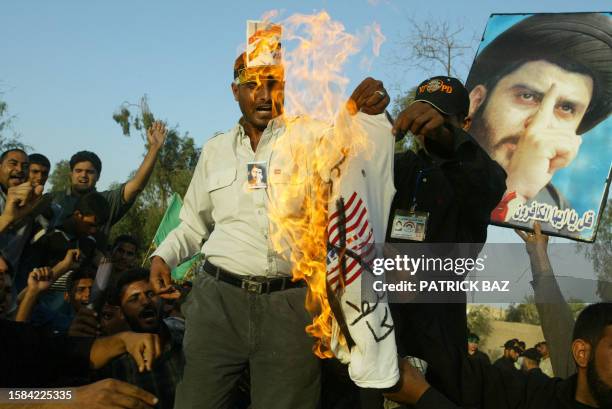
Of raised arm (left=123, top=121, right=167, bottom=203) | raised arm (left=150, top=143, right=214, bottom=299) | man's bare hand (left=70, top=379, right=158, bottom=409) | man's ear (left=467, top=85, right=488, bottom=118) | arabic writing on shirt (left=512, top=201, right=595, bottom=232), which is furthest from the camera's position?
raised arm (left=123, top=121, right=167, bottom=203)

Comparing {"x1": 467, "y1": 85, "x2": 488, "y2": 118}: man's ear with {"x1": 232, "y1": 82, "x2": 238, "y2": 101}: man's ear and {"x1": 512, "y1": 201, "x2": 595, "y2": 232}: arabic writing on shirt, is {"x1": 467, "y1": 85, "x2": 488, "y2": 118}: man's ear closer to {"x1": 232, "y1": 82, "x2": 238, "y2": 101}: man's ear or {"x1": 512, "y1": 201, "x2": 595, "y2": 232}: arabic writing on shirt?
{"x1": 512, "y1": 201, "x2": 595, "y2": 232}: arabic writing on shirt

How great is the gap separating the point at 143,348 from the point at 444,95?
5.66 ft

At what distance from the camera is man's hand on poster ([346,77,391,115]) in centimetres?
323

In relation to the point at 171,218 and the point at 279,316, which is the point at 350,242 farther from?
the point at 171,218

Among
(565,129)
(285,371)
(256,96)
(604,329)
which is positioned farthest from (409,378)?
(565,129)

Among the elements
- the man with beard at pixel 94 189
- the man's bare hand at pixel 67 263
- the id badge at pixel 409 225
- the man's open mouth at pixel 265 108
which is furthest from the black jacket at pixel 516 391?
the man with beard at pixel 94 189

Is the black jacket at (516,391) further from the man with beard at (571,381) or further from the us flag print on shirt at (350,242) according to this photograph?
the us flag print on shirt at (350,242)

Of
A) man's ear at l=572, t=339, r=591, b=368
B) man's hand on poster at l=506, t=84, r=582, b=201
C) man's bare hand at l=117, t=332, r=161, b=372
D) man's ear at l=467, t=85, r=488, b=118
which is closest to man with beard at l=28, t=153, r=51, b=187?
man's bare hand at l=117, t=332, r=161, b=372

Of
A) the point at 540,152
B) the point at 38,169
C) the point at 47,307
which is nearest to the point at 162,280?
the point at 47,307

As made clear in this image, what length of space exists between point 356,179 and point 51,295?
3.49m

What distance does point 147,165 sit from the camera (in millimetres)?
6738

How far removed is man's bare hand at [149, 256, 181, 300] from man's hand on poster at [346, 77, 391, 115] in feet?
4.02

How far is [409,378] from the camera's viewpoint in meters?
2.97

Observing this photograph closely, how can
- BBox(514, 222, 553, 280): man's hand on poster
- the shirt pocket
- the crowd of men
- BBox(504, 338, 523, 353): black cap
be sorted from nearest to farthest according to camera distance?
1. the crowd of men
2. the shirt pocket
3. BBox(514, 222, 553, 280): man's hand on poster
4. BBox(504, 338, 523, 353): black cap
